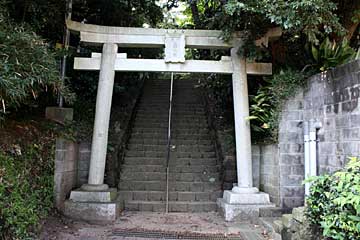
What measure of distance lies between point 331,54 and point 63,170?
4892mm

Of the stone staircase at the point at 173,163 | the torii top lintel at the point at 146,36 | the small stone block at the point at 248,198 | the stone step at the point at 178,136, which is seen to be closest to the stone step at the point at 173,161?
the stone staircase at the point at 173,163

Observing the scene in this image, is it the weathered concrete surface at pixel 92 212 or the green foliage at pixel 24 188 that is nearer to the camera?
the green foliage at pixel 24 188

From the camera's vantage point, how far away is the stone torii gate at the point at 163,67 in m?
6.07

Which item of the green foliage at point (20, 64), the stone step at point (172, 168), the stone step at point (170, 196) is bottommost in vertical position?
the stone step at point (170, 196)

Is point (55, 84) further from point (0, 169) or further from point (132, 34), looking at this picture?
point (132, 34)

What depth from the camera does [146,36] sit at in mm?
6281

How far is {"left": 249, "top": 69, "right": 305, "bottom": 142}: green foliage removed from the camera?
590cm

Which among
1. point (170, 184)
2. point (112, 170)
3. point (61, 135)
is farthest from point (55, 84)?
point (170, 184)

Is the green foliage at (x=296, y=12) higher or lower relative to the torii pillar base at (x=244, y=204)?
higher

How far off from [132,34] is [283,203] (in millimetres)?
4030

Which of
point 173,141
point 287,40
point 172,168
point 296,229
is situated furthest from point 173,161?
point 296,229

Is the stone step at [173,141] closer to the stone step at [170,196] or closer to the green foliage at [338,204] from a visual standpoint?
the stone step at [170,196]

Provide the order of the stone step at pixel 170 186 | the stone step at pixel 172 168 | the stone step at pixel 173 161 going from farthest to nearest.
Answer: the stone step at pixel 173 161
the stone step at pixel 172 168
the stone step at pixel 170 186

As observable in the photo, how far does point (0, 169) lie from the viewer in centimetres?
397
